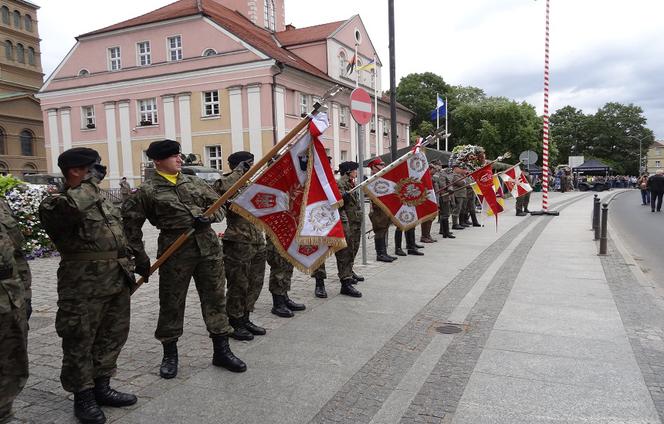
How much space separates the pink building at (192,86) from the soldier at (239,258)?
82.0 ft

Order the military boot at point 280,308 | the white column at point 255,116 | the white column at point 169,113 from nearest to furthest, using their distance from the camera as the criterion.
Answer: the military boot at point 280,308, the white column at point 255,116, the white column at point 169,113

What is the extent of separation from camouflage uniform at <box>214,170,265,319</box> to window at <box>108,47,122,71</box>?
3344cm

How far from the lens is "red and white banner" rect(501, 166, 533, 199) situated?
47.4 feet

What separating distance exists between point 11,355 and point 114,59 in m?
35.8

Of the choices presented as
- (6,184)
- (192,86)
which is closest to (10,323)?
(6,184)

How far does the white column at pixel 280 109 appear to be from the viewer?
29.6m

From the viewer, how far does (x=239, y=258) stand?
4.93 meters

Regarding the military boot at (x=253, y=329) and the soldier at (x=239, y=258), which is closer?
the soldier at (x=239, y=258)

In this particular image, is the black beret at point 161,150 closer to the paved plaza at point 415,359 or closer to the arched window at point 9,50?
the paved plaza at point 415,359

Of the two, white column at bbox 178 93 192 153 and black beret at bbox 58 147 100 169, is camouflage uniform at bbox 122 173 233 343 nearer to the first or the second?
black beret at bbox 58 147 100 169

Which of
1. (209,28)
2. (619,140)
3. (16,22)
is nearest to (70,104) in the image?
(209,28)

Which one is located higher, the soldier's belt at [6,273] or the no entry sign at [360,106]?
the no entry sign at [360,106]

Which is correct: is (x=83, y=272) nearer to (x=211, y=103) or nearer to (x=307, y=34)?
(x=211, y=103)

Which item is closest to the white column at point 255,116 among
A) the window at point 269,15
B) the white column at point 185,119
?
the white column at point 185,119
